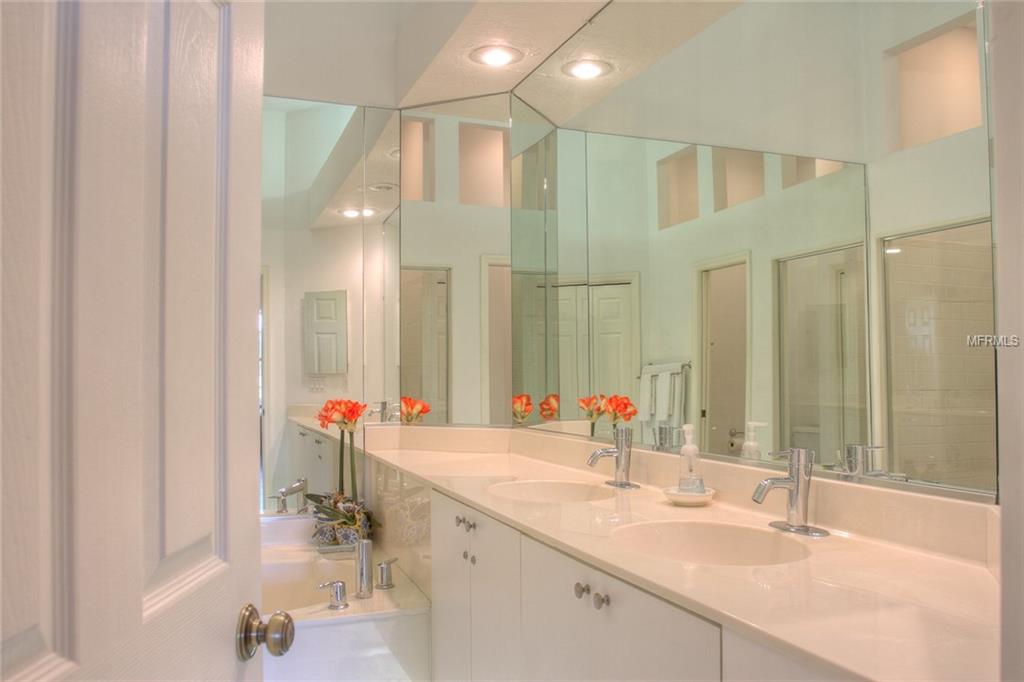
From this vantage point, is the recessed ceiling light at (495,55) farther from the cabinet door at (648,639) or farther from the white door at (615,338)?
the cabinet door at (648,639)

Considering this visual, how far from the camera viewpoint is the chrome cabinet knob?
782 millimetres

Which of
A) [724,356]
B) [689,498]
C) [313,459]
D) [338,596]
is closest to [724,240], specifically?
[724,356]

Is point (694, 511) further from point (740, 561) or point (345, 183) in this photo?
point (345, 183)

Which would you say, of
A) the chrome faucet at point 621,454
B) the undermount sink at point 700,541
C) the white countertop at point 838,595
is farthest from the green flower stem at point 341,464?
the undermount sink at point 700,541

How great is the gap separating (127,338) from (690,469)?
1.49 m

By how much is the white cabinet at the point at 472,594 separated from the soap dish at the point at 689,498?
386 millimetres

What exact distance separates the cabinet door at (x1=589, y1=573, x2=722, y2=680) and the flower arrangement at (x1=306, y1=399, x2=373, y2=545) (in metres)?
1.84

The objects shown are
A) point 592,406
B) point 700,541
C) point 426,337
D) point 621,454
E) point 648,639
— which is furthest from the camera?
point 426,337

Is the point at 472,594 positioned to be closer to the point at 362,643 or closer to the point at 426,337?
the point at 362,643

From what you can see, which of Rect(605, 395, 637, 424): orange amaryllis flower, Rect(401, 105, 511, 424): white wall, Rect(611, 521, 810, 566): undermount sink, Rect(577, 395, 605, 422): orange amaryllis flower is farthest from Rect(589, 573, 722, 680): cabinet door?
Rect(401, 105, 511, 424): white wall

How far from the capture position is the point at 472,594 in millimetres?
2000

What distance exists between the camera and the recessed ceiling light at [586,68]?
95.9 inches

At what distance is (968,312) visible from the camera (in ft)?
4.07

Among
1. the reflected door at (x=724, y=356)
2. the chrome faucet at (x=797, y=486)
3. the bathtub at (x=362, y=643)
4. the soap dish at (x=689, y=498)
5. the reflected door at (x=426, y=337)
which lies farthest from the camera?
the reflected door at (x=426, y=337)
